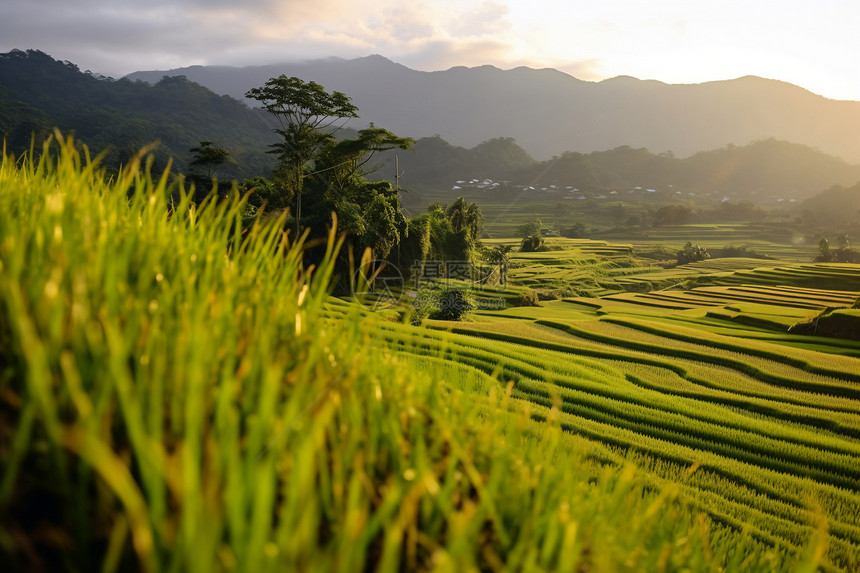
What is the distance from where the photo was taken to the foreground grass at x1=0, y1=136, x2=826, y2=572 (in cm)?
65

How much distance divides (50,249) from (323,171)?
134 ft

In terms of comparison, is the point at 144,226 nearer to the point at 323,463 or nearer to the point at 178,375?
the point at 178,375

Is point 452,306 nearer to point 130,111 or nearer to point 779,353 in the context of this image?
point 779,353

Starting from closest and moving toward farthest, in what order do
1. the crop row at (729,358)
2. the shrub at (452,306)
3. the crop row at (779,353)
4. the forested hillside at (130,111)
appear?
the crop row at (729,358)
the crop row at (779,353)
the shrub at (452,306)
the forested hillside at (130,111)

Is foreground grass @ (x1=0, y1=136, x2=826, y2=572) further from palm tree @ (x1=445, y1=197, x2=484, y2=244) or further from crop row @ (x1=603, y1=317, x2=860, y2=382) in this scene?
palm tree @ (x1=445, y1=197, x2=484, y2=244)

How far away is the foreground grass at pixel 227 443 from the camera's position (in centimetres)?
65

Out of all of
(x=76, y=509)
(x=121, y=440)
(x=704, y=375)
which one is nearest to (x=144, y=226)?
(x=121, y=440)

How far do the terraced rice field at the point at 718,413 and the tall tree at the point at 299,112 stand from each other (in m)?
23.1

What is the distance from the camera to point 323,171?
131ft

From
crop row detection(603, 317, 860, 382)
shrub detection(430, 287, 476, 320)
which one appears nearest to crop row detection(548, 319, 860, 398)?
crop row detection(603, 317, 860, 382)

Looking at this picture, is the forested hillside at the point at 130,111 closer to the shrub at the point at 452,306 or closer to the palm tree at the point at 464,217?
the palm tree at the point at 464,217

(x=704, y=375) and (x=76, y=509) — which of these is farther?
(x=704, y=375)

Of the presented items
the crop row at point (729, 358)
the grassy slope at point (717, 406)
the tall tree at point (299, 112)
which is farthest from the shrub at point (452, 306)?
the tall tree at point (299, 112)

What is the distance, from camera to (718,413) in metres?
9.73
